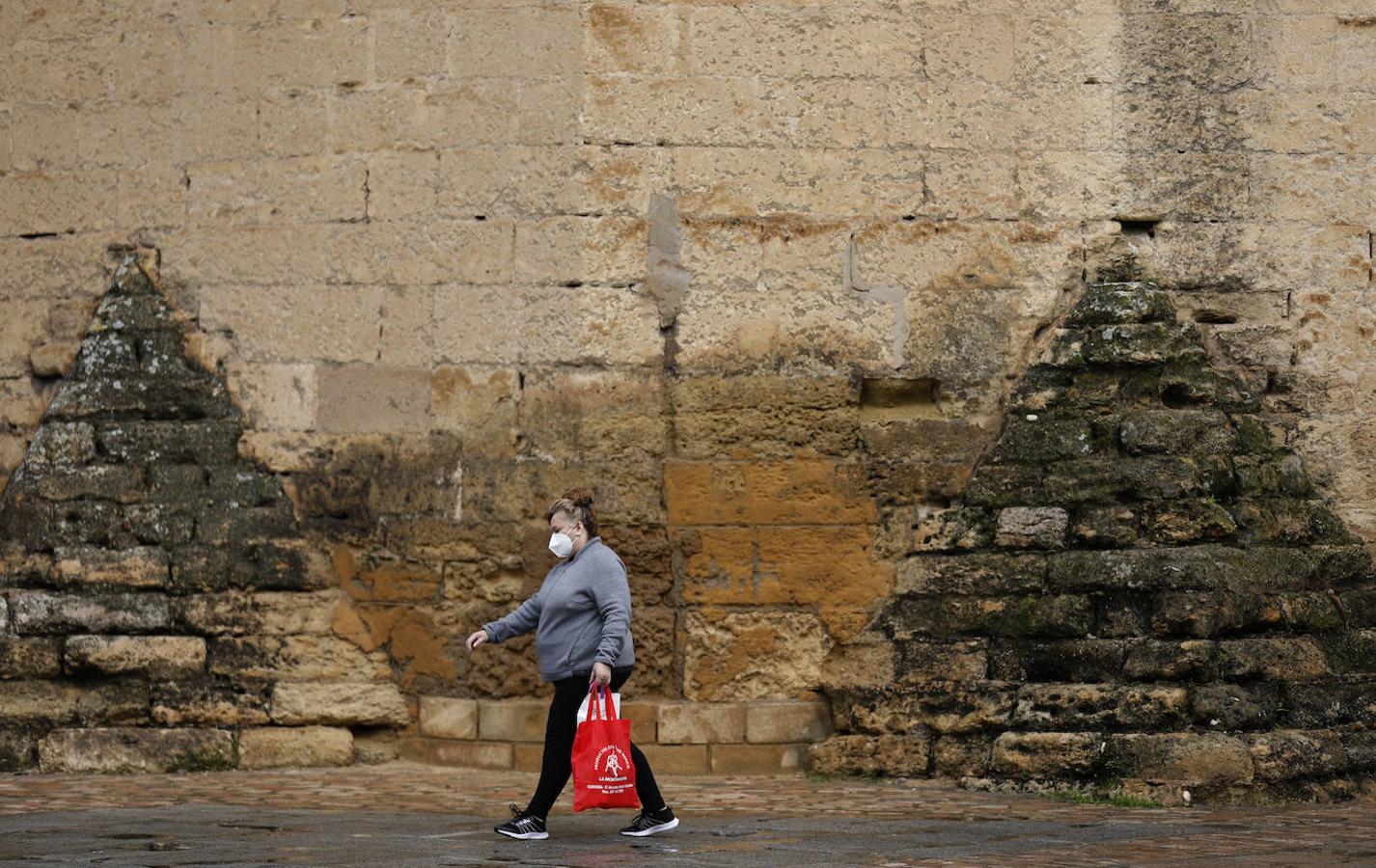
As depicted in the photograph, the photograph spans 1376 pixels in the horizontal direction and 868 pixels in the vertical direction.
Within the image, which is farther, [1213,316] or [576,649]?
[1213,316]

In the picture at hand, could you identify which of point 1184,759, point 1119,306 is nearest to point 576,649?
point 1184,759

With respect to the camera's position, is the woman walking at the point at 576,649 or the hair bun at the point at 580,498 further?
the hair bun at the point at 580,498

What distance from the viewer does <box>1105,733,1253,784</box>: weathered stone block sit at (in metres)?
8.26

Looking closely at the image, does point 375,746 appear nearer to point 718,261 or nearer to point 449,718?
point 449,718

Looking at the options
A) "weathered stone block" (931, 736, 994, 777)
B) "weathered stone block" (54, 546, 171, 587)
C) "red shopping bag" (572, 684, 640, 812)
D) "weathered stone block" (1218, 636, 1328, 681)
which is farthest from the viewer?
"weathered stone block" (54, 546, 171, 587)

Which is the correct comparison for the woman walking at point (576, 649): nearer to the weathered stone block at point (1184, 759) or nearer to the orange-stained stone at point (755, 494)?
the orange-stained stone at point (755, 494)

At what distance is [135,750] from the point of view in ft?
29.6

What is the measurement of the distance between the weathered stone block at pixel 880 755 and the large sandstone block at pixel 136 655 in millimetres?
3061

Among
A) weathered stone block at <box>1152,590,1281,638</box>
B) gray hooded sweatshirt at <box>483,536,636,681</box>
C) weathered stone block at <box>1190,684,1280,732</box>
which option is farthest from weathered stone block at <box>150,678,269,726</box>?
weathered stone block at <box>1190,684,1280,732</box>

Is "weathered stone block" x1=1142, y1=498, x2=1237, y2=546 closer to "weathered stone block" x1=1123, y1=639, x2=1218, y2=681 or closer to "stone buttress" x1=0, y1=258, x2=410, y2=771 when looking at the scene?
"weathered stone block" x1=1123, y1=639, x2=1218, y2=681

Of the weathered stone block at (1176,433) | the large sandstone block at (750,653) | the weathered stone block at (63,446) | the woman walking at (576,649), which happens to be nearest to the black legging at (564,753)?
the woman walking at (576,649)

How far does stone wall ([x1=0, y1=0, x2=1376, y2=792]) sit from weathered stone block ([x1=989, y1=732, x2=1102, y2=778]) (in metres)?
0.82

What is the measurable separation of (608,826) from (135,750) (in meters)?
2.72

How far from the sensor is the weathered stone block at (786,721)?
8.95 metres
